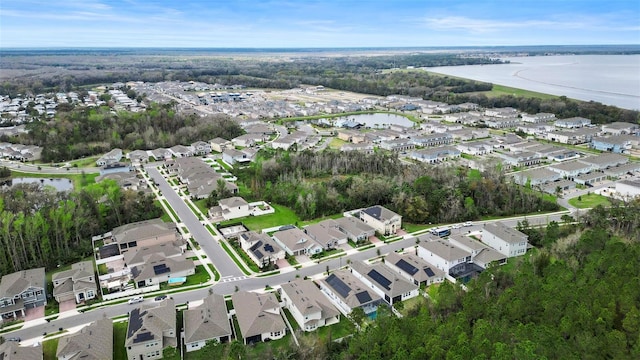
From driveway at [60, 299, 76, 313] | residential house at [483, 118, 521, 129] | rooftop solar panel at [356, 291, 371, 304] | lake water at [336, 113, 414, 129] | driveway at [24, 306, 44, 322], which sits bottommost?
driveway at [24, 306, 44, 322]

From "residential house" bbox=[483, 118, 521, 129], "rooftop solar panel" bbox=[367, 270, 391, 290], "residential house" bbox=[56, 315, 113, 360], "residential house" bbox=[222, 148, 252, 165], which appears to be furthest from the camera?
"residential house" bbox=[483, 118, 521, 129]

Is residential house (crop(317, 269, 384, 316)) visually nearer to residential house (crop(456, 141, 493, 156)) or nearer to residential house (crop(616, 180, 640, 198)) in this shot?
residential house (crop(616, 180, 640, 198))

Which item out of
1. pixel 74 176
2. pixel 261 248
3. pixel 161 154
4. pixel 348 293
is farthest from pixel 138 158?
pixel 348 293

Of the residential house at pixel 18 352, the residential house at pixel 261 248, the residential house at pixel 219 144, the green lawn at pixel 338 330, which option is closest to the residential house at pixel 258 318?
the green lawn at pixel 338 330

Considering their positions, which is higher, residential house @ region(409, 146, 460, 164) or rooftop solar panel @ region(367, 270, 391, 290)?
residential house @ region(409, 146, 460, 164)

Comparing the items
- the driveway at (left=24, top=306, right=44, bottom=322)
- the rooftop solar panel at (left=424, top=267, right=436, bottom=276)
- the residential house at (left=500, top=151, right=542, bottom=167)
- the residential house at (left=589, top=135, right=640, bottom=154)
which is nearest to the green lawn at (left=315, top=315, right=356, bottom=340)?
the rooftop solar panel at (left=424, top=267, right=436, bottom=276)

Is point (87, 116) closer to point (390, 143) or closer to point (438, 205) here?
point (390, 143)

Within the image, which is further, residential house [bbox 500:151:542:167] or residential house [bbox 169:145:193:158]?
residential house [bbox 169:145:193:158]
